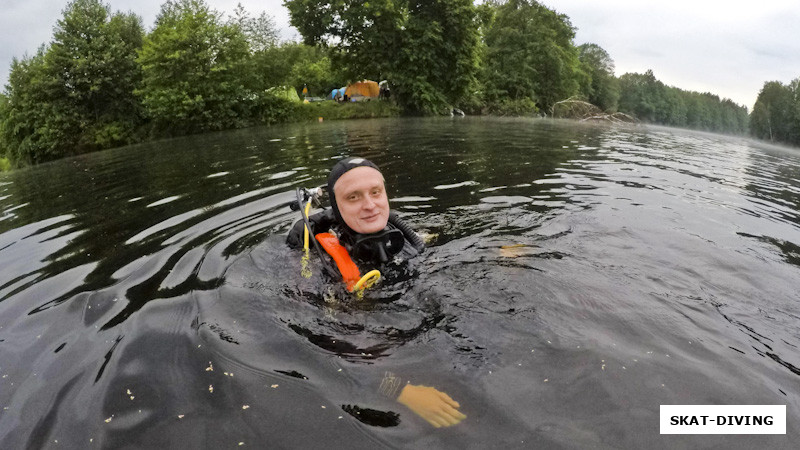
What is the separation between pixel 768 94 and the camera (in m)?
42.1

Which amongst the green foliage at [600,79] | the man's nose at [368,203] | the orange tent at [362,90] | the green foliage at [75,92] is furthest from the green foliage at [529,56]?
the man's nose at [368,203]

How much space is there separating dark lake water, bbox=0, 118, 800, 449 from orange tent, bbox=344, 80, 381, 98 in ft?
119

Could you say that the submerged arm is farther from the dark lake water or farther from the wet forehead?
the wet forehead

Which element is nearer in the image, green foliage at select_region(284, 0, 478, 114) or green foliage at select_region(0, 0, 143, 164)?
green foliage at select_region(0, 0, 143, 164)

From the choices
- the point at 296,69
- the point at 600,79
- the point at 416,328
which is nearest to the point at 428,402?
the point at 416,328

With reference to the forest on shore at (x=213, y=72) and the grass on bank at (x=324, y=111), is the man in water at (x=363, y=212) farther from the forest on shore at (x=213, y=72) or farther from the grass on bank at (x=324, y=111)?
the grass on bank at (x=324, y=111)

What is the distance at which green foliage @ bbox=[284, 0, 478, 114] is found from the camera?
32.8 metres

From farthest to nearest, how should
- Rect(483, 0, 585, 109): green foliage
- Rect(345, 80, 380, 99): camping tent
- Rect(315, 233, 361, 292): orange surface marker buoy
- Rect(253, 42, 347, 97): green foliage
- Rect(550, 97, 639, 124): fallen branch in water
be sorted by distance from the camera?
Rect(483, 0, 585, 109): green foliage < Rect(345, 80, 380, 99): camping tent < Rect(550, 97, 639, 124): fallen branch in water < Rect(253, 42, 347, 97): green foliage < Rect(315, 233, 361, 292): orange surface marker buoy

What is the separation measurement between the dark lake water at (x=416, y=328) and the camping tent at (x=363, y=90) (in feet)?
119

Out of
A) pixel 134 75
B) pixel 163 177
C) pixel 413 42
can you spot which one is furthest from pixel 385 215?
pixel 134 75

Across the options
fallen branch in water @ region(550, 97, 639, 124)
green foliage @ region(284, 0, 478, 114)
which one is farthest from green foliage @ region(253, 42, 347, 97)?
fallen branch in water @ region(550, 97, 639, 124)

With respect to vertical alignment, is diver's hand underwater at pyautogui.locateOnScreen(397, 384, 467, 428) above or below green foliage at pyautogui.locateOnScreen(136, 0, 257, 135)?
below

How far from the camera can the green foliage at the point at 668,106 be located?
76312 millimetres

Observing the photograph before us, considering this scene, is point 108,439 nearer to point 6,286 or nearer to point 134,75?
point 6,286
